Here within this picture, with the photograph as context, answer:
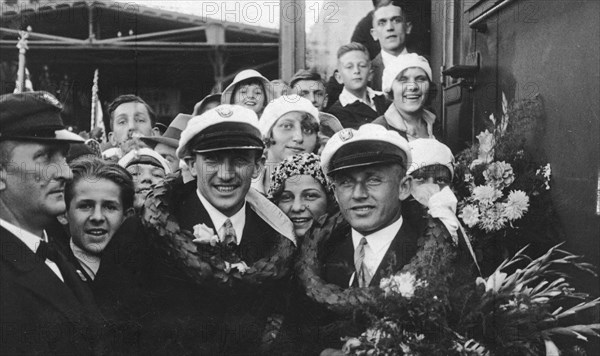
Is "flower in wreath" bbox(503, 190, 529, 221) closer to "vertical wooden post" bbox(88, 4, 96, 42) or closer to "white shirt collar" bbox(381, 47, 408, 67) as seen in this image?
"white shirt collar" bbox(381, 47, 408, 67)

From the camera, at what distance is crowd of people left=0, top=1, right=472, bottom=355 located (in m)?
3.47

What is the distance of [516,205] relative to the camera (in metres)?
4.51

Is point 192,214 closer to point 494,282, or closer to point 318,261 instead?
point 318,261

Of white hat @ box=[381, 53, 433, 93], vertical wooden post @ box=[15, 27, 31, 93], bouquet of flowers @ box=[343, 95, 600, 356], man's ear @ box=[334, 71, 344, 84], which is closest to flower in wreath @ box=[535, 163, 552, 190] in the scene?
bouquet of flowers @ box=[343, 95, 600, 356]

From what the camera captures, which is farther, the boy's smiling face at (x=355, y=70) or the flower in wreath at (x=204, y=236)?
the boy's smiling face at (x=355, y=70)

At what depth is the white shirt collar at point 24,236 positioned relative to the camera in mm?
3436

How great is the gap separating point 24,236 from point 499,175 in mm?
3088

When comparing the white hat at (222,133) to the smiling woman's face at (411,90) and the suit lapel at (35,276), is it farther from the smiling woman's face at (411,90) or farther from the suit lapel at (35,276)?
the smiling woman's face at (411,90)

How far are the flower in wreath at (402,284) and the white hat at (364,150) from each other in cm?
67

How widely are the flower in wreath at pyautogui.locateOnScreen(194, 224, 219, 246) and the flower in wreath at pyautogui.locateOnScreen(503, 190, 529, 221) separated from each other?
2.04 metres

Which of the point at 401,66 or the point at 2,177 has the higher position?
the point at 401,66

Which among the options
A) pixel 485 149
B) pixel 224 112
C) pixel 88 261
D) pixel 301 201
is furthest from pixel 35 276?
pixel 485 149

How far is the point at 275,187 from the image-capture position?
4.29 meters

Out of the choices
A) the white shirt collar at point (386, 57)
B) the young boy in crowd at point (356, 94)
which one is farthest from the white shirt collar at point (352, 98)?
the white shirt collar at point (386, 57)
